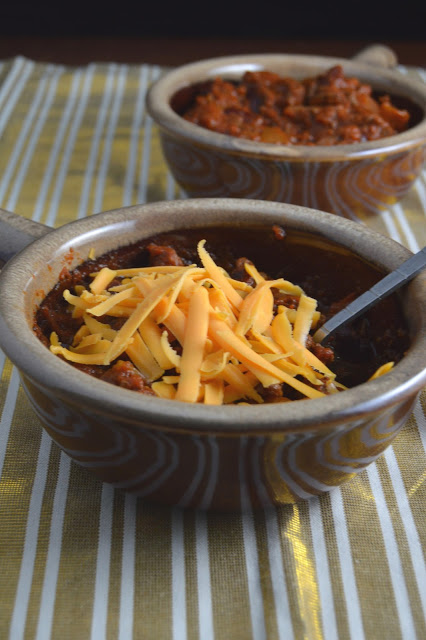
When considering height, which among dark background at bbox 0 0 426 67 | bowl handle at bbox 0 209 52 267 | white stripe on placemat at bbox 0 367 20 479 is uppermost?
dark background at bbox 0 0 426 67

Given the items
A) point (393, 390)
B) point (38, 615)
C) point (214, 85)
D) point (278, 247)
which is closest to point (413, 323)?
point (393, 390)

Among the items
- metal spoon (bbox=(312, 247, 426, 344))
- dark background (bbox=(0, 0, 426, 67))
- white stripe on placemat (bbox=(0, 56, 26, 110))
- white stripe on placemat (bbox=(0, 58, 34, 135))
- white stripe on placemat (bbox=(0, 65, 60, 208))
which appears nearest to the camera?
metal spoon (bbox=(312, 247, 426, 344))

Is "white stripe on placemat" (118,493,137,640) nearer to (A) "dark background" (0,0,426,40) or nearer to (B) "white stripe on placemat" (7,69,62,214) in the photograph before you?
(B) "white stripe on placemat" (7,69,62,214)

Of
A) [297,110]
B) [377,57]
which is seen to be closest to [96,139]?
[297,110]

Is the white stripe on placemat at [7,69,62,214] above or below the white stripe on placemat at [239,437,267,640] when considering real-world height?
above

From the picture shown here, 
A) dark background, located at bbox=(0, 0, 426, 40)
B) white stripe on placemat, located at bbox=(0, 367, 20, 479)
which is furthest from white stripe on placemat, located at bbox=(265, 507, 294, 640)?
dark background, located at bbox=(0, 0, 426, 40)

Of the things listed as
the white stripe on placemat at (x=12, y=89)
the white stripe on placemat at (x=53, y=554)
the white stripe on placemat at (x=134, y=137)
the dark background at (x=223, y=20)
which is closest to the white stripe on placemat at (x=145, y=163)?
the white stripe on placemat at (x=134, y=137)
